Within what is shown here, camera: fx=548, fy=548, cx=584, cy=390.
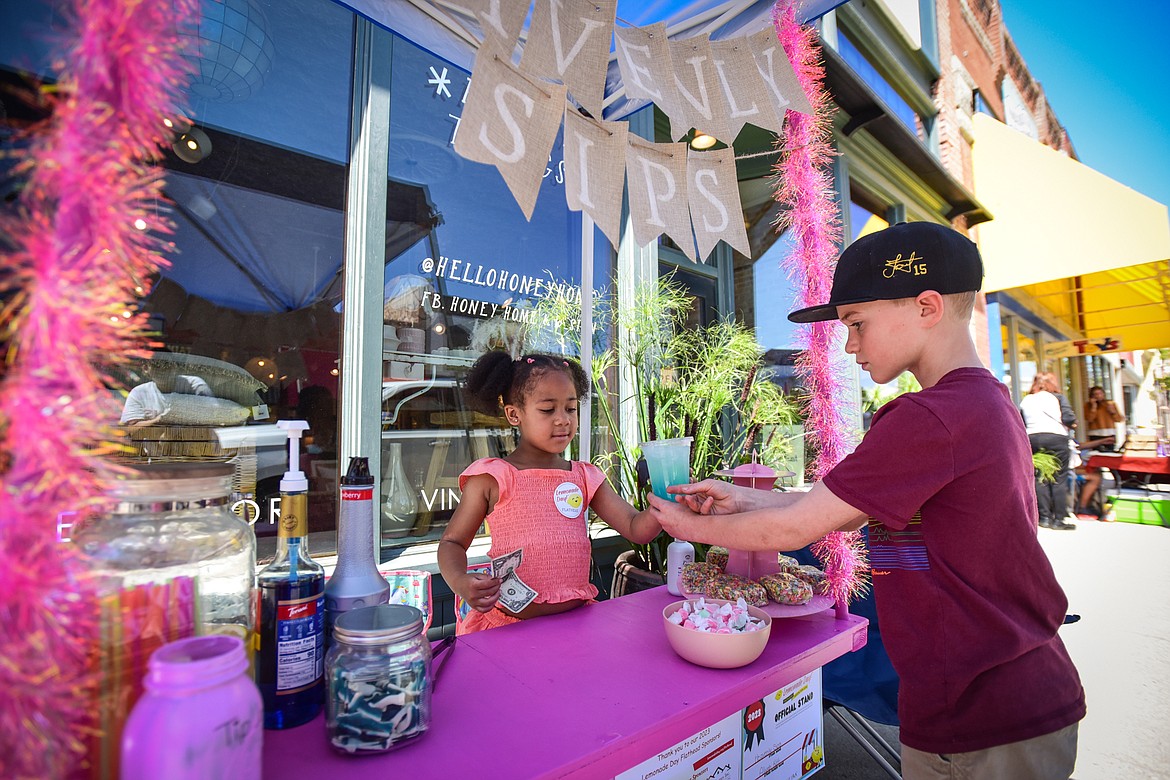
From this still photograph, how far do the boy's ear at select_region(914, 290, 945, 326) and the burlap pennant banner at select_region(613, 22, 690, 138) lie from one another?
1255mm

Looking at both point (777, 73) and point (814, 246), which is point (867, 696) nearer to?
point (814, 246)

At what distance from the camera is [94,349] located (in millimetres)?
574

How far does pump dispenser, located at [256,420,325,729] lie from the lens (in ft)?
3.07

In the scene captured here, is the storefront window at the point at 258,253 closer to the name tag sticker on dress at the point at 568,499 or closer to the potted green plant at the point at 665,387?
the potted green plant at the point at 665,387

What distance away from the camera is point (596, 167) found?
195 cm

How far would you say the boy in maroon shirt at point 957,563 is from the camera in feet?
3.61

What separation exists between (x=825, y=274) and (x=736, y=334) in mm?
853

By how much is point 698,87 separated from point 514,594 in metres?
2.00

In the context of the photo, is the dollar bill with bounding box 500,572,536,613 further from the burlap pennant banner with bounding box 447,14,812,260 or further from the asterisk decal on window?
the asterisk decal on window

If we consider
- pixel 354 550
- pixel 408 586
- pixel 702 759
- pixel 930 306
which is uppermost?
pixel 930 306

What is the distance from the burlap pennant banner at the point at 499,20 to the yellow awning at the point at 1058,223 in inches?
356

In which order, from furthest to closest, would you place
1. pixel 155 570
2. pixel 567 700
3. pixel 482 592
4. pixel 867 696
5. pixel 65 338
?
pixel 867 696 < pixel 482 592 < pixel 567 700 < pixel 155 570 < pixel 65 338

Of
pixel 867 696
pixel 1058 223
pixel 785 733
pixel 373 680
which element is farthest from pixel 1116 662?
pixel 1058 223

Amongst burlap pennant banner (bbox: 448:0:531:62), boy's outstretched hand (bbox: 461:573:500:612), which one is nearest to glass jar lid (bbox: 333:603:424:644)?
boy's outstretched hand (bbox: 461:573:500:612)
